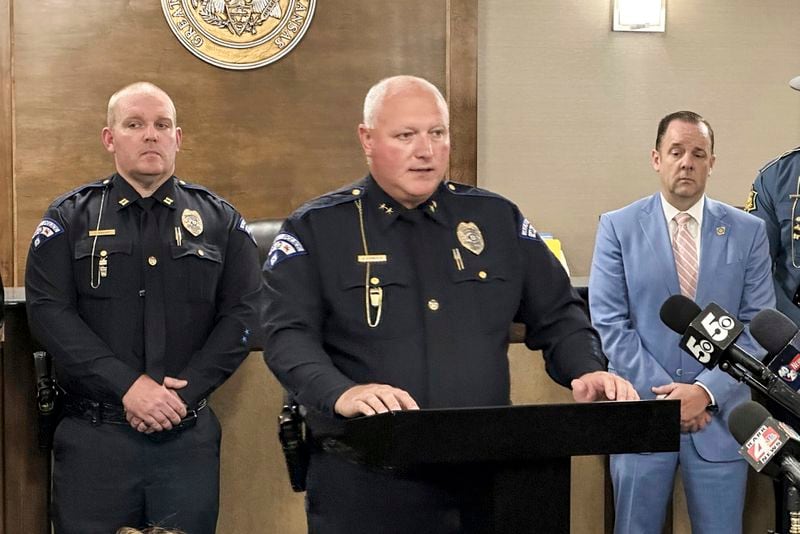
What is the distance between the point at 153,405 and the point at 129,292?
0.33 meters

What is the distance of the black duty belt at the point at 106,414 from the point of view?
2.99m

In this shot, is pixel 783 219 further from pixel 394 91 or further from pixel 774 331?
pixel 774 331

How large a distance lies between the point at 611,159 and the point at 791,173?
91.3 inches

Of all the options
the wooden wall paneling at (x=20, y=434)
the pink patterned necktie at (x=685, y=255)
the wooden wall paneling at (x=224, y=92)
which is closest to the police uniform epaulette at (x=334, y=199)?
Result: the wooden wall paneling at (x=20, y=434)

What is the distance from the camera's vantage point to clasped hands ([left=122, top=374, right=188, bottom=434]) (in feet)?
9.49

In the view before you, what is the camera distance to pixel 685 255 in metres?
3.36

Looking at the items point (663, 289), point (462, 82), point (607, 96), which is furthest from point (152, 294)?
point (607, 96)

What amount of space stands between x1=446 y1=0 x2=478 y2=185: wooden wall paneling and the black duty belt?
290 cm

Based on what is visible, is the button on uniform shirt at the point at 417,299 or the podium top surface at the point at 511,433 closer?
the podium top surface at the point at 511,433

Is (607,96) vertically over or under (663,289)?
over

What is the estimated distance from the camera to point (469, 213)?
8.20 feet

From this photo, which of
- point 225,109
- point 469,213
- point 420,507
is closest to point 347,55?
point 225,109

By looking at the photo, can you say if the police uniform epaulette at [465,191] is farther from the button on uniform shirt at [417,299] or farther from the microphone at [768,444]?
the microphone at [768,444]

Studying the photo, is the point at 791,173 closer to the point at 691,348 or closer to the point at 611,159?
the point at 691,348
